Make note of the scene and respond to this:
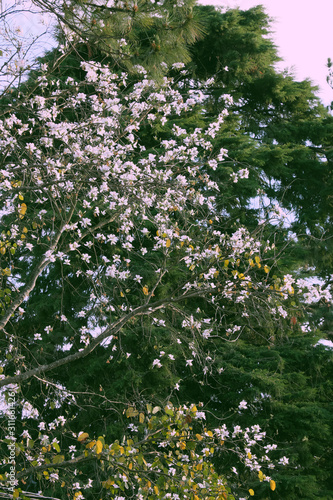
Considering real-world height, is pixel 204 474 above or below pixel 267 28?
below

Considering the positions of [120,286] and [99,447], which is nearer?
[99,447]

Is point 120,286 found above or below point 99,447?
above

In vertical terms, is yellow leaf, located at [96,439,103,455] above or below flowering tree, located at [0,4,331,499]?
below

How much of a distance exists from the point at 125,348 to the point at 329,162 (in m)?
5.90

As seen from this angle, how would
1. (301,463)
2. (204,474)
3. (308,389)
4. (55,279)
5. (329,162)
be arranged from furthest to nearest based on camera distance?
(329,162)
(55,279)
(308,389)
(301,463)
(204,474)

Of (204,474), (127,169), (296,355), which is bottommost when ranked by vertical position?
(204,474)

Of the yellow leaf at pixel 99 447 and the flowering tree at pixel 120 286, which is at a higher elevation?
the flowering tree at pixel 120 286

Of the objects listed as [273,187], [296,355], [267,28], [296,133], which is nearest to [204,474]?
[296,355]

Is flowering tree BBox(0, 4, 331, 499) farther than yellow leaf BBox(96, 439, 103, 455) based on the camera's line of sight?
Yes

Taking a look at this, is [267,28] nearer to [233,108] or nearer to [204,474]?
[233,108]

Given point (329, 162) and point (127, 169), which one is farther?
point (329, 162)

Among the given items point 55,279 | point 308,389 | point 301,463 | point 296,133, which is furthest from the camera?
point 296,133

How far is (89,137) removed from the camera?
188 inches

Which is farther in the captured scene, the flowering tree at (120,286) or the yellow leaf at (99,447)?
the flowering tree at (120,286)
